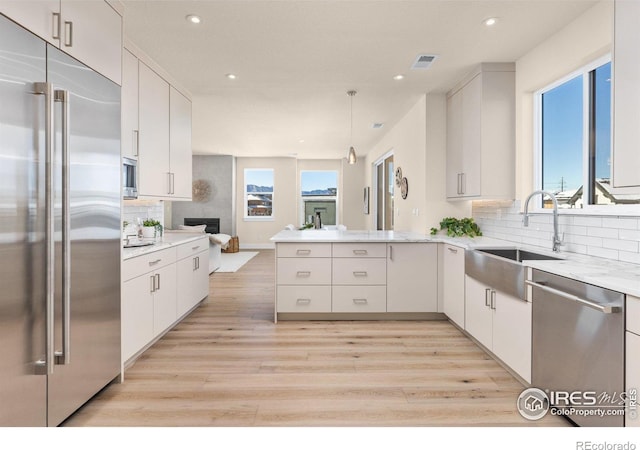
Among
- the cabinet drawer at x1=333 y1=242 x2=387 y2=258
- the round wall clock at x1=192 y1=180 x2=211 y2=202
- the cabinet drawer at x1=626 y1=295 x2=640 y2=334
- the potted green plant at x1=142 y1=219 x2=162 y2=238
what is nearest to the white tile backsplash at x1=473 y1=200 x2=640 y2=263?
the cabinet drawer at x1=626 y1=295 x2=640 y2=334

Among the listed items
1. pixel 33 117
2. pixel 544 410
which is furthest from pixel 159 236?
pixel 544 410

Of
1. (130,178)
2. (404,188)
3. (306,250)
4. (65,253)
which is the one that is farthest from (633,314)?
(404,188)

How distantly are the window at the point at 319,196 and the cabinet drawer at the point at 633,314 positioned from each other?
29.8 ft

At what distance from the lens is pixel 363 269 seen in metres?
3.78

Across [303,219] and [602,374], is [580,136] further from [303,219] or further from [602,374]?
[303,219]

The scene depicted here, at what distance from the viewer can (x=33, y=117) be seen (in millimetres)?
1614

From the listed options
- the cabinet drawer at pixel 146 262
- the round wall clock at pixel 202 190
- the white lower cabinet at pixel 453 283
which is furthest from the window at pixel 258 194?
the white lower cabinet at pixel 453 283

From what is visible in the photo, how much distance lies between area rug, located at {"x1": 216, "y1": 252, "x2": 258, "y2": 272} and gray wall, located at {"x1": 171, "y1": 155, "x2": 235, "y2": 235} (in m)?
1.12

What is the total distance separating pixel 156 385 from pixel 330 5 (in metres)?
2.75

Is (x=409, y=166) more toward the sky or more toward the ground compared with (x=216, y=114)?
more toward the ground

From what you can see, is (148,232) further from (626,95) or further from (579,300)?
(626,95)

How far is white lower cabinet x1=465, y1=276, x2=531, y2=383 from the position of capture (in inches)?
91.5

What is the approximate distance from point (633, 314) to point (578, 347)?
1.26ft

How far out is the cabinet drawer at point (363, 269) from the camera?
377cm
